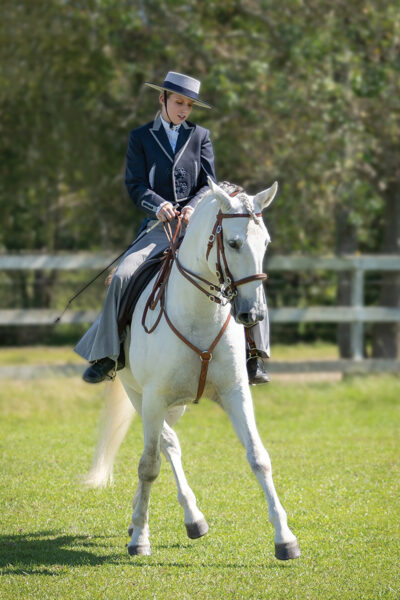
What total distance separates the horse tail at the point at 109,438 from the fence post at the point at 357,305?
7958mm

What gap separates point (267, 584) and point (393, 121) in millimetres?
11404

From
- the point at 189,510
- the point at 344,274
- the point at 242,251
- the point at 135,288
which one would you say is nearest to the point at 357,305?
the point at 344,274

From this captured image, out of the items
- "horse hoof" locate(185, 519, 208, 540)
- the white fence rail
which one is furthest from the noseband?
the white fence rail

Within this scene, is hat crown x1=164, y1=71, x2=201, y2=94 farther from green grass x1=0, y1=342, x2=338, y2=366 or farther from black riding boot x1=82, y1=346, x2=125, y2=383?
green grass x1=0, y1=342, x2=338, y2=366

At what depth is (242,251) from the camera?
517 centimetres

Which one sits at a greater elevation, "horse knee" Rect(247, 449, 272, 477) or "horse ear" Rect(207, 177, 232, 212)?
"horse ear" Rect(207, 177, 232, 212)

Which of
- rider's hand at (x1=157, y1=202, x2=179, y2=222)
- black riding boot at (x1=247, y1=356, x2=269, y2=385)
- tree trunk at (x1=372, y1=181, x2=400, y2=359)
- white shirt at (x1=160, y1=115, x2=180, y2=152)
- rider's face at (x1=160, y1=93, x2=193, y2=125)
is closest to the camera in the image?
rider's hand at (x1=157, y1=202, x2=179, y2=222)

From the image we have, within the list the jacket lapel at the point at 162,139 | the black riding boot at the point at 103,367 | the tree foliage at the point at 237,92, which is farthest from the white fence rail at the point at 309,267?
the jacket lapel at the point at 162,139

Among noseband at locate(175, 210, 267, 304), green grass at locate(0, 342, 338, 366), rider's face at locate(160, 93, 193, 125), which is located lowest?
green grass at locate(0, 342, 338, 366)

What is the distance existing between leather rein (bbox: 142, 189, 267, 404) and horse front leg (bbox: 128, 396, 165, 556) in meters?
0.31

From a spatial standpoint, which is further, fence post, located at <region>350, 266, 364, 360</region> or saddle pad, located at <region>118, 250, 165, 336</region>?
fence post, located at <region>350, 266, 364, 360</region>

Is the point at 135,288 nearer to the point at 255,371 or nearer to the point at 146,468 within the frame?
the point at 255,371

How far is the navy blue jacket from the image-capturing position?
6.76 metres

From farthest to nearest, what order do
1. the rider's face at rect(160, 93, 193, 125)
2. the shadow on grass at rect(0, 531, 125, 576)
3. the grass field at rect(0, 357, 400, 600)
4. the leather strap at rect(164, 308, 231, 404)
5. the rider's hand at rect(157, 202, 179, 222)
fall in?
the rider's face at rect(160, 93, 193, 125) → the rider's hand at rect(157, 202, 179, 222) → the shadow on grass at rect(0, 531, 125, 576) → the leather strap at rect(164, 308, 231, 404) → the grass field at rect(0, 357, 400, 600)
